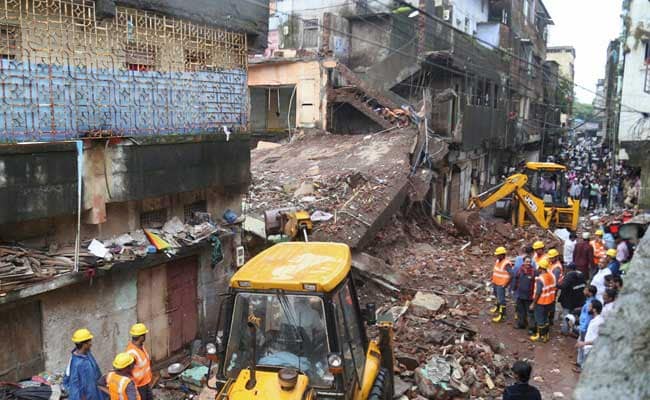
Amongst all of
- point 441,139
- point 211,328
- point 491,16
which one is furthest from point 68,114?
point 491,16

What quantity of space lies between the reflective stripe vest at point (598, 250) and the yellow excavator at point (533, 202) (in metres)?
5.06

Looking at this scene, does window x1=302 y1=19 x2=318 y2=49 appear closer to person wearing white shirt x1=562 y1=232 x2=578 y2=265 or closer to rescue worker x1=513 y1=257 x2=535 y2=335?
person wearing white shirt x1=562 y1=232 x2=578 y2=265

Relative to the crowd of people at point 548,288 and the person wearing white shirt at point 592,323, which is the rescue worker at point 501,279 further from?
the person wearing white shirt at point 592,323

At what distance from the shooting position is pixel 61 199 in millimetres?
7449

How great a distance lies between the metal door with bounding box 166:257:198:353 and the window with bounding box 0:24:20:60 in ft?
13.8

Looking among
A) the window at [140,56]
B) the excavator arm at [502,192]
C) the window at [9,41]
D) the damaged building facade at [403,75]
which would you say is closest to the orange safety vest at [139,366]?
the window at [9,41]

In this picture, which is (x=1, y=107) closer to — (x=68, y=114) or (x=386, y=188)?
(x=68, y=114)

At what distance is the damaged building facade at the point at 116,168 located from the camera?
7145 mm

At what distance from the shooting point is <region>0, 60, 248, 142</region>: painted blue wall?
7133 mm

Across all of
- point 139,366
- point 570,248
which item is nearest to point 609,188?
point 570,248

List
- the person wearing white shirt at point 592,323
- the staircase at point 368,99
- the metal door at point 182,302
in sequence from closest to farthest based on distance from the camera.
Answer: the person wearing white shirt at point 592,323 < the metal door at point 182,302 < the staircase at point 368,99

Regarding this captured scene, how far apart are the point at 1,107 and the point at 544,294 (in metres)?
9.19

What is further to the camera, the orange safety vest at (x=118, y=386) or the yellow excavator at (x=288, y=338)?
the orange safety vest at (x=118, y=386)

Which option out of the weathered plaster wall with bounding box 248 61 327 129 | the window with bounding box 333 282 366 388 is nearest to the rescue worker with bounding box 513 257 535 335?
the window with bounding box 333 282 366 388
